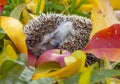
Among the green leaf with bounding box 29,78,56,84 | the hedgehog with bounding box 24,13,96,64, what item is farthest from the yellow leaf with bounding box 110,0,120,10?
the green leaf with bounding box 29,78,56,84

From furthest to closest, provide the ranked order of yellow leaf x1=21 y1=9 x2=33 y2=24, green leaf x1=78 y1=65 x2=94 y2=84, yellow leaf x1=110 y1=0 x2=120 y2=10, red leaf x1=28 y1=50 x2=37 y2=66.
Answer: yellow leaf x1=110 y1=0 x2=120 y2=10, yellow leaf x1=21 y1=9 x2=33 y2=24, red leaf x1=28 y1=50 x2=37 y2=66, green leaf x1=78 y1=65 x2=94 y2=84

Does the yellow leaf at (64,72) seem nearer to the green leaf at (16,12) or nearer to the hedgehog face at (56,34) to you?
the hedgehog face at (56,34)

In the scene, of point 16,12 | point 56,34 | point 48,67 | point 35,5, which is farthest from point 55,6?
point 48,67

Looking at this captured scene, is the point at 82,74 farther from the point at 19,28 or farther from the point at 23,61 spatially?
the point at 19,28

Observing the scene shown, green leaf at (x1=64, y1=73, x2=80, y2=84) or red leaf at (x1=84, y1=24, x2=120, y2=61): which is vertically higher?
red leaf at (x1=84, y1=24, x2=120, y2=61)

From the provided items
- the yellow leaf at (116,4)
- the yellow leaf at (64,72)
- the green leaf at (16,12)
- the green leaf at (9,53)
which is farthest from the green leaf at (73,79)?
the yellow leaf at (116,4)

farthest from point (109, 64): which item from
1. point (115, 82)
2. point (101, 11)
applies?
point (101, 11)

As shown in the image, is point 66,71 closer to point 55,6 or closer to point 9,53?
point 9,53

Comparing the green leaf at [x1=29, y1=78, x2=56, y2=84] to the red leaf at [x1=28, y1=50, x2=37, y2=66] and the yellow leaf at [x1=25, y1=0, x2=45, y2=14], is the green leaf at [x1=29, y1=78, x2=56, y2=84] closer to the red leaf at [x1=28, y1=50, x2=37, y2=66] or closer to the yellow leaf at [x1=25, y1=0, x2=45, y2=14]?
the red leaf at [x1=28, y1=50, x2=37, y2=66]
